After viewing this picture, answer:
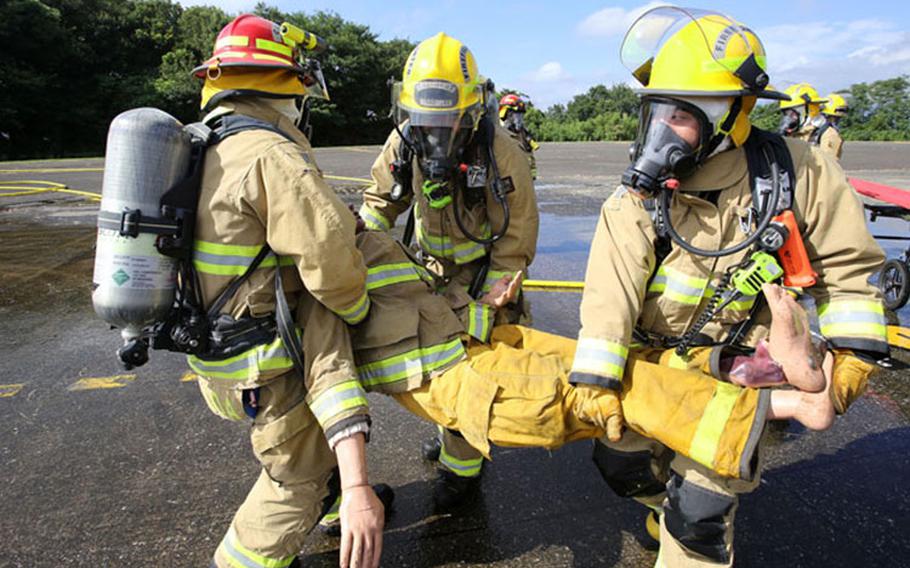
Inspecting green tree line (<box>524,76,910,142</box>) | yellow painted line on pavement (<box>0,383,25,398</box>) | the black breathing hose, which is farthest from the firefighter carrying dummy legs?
green tree line (<box>524,76,910,142</box>)

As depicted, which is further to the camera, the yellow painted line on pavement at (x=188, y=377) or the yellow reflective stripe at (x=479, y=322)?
the yellow painted line on pavement at (x=188, y=377)

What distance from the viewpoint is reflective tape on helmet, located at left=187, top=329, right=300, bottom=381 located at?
1.85 m

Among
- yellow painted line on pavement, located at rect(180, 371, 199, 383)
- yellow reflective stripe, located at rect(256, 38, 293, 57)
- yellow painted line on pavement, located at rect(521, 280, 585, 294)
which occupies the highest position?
yellow reflective stripe, located at rect(256, 38, 293, 57)

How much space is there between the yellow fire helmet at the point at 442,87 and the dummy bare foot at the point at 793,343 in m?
1.54

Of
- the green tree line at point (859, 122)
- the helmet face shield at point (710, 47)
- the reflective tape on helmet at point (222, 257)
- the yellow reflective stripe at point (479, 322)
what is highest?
the green tree line at point (859, 122)

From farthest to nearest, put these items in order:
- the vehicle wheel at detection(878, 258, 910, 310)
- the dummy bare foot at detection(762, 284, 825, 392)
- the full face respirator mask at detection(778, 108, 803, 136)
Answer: the full face respirator mask at detection(778, 108, 803, 136), the vehicle wheel at detection(878, 258, 910, 310), the dummy bare foot at detection(762, 284, 825, 392)

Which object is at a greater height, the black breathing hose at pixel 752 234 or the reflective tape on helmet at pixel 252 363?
the black breathing hose at pixel 752 234

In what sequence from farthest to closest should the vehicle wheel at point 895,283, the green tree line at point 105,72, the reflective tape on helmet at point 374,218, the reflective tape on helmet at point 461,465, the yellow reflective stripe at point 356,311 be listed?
the green tree line at point 105,72
the vehicle wheel at point 895,283
the reflective tape on helmet at point 374,218
the reflective tape on helmet at point 461,465
the yellow reflective stripe at point 356,311

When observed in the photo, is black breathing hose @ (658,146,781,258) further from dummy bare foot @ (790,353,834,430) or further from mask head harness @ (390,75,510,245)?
mask head harness @ (390,75,510,245)

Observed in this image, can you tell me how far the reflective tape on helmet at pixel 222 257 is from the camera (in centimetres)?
176

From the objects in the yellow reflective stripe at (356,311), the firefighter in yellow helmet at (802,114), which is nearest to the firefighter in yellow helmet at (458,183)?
the yellow reflective stripe at (356,311)

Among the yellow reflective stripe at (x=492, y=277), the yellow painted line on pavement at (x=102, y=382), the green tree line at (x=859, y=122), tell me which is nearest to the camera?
the yellow reflective stripe at (x=492, y=277)

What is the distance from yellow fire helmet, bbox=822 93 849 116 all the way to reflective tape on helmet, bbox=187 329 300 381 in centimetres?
1036

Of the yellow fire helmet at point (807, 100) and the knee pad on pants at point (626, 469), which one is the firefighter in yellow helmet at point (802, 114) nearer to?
the yellow fire helmet at point (807, 100)
